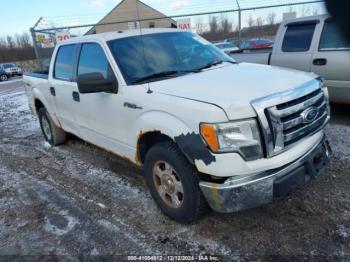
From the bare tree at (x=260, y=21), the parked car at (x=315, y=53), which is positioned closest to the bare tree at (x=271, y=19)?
the bare tree at (x=260, y=21)

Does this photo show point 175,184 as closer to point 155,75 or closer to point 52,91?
point 155,75

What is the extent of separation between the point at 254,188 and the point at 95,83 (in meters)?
1.86

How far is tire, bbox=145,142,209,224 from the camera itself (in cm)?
279

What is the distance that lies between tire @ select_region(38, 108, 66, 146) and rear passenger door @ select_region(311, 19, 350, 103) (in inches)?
181

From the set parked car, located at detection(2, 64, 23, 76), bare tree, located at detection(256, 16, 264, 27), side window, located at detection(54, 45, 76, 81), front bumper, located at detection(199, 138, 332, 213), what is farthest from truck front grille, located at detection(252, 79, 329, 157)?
parked car, located at detection(2, 64, 23, 76)

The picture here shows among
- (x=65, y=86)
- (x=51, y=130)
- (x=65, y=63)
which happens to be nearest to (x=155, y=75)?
(x=65, y=86)

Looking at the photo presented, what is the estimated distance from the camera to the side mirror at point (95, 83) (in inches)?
128

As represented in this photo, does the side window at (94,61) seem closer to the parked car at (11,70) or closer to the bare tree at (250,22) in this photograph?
the bare tree at (250,22)

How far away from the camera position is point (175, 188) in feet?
9.95

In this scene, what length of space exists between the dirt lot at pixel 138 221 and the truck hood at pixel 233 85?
1.17 m

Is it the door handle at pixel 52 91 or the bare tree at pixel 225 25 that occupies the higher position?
the bare tree at pixel 225 25

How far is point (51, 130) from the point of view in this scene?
5836 mm

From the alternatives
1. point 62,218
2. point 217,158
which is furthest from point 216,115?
point 62,218

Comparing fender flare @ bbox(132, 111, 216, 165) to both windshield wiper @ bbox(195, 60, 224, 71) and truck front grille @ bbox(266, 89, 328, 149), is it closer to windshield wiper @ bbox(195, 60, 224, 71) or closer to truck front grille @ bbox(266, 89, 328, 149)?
truck front grille @ bbox(266, 89, 328, 149)
